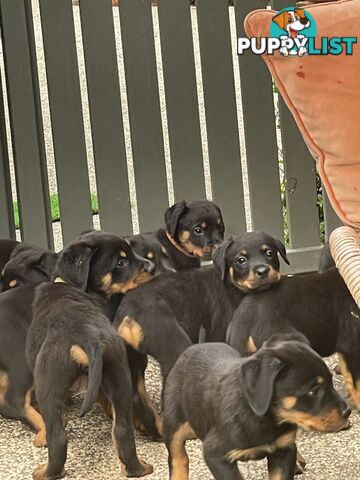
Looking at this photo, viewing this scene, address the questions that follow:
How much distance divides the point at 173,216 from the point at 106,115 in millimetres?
1037

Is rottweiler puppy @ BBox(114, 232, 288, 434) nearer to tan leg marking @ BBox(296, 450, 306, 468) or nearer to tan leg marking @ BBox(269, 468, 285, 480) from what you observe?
tan leg marking @ BBox(296, 450, 306, 468)

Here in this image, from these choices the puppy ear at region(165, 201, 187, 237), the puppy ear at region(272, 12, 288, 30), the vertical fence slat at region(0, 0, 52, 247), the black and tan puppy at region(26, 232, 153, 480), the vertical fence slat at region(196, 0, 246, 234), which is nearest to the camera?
the black and tan puppy at region(26, 232, 153, 480)

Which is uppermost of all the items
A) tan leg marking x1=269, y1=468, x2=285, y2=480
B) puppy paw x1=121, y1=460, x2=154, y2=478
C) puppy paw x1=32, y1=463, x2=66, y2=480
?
tan leg marking x1=269, y1=468, x2=285, y2=480

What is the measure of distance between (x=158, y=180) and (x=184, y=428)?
9.93 feet

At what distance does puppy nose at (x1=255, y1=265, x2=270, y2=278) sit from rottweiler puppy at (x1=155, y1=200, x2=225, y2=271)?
1103 millimetres

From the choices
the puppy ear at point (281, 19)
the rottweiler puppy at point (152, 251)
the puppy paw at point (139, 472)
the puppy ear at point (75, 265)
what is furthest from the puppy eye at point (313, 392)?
the rottweiler puppy at point (152, 251)

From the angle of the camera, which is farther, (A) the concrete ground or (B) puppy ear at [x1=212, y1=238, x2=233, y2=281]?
(B) puppy ear at [x1=212, y1=238, x2=233, y2=281]

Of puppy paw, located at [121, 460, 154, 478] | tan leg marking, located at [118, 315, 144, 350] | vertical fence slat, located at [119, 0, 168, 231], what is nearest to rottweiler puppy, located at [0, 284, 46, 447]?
tan leg marking, located at [118, 315, 144, 350]

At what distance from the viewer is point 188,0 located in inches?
264

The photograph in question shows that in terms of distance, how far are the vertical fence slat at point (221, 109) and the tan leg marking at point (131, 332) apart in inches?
90.5

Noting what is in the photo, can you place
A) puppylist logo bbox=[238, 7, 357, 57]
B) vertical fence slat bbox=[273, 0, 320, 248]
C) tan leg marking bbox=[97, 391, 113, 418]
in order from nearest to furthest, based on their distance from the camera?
puppylist logo bbox=[238, 7, 357, 57], tan leg marking bbox=[97, 391, 113, 418], vertical fence slat bbox=[273, 0, 320, 248]

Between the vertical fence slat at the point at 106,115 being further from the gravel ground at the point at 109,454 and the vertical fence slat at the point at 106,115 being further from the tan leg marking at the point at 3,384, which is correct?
the tan leg marking at the point at 3,384

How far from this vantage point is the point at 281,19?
463 centimetres

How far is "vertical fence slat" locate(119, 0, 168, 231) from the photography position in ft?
21.6
